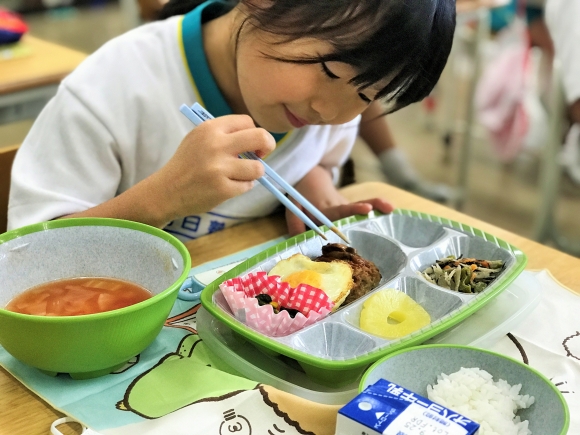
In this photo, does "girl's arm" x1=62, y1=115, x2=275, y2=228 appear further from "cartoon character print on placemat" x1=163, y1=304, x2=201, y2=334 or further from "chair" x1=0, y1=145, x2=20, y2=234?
"chair" x1=0, y1=145, x2=20, y2=234

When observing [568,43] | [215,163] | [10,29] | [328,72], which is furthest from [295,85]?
[10,29]

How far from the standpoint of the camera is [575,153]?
6.43 ft

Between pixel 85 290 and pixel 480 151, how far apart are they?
9.22 feet

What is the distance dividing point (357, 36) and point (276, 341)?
36cm

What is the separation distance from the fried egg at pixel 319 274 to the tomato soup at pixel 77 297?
165 millimetres

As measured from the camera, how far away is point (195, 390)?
0.60m

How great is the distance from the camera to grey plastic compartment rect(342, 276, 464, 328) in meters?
0.72

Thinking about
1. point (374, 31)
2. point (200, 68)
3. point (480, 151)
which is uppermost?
point (374, 31)

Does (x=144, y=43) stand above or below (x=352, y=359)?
above

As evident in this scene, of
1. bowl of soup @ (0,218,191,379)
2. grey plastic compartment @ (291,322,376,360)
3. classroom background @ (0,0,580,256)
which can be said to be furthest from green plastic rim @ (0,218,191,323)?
classroom background @ (0,0,580,256)

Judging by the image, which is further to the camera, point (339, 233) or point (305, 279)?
point (339, 233)

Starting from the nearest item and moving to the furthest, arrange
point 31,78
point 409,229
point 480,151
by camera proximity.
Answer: point 409,229
point 31,78
point 480,151

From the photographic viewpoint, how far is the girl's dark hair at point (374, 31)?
0.77 metres

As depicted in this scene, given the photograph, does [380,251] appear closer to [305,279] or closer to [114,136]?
[305,279]
